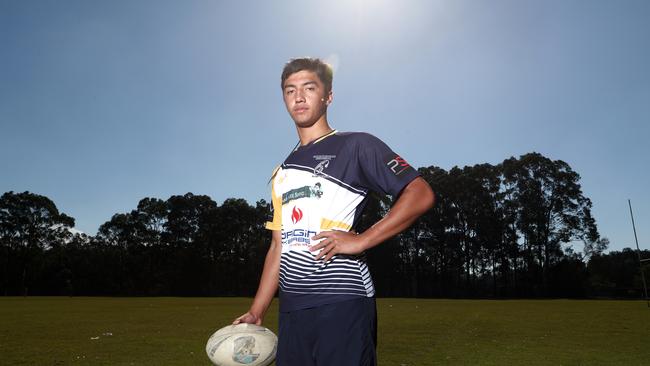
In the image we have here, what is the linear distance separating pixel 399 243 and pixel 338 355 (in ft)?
269

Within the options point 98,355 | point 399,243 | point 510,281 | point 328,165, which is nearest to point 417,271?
point 399,243

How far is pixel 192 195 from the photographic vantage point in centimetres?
10044

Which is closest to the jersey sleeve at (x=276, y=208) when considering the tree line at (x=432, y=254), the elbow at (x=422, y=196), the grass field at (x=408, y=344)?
the elbow at (x=422, y=196)

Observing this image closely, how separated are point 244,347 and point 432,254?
82.4 metres

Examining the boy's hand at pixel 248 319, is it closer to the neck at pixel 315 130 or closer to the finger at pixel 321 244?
the finger at pixel 321 244

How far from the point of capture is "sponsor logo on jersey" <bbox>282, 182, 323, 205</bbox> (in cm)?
290

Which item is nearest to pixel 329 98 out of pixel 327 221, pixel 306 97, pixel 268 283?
pixel 306 97

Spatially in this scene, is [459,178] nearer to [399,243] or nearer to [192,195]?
[399,243]

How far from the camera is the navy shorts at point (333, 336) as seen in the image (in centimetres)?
256

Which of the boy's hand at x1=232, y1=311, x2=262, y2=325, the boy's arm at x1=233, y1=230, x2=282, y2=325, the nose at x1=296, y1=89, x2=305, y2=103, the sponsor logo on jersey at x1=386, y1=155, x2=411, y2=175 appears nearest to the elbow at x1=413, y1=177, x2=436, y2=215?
the sponsor logo on jersey at x1=386, y1=155, x2=411, y2=175

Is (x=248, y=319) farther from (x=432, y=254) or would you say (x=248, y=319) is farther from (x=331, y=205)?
(x=432, y=254)

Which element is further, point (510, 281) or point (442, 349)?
point (510, 281)

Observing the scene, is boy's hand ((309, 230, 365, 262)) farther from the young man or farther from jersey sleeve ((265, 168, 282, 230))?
jersey sleeve ((265, 168, 282, 230))

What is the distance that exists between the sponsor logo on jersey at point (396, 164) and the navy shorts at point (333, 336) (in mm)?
747
